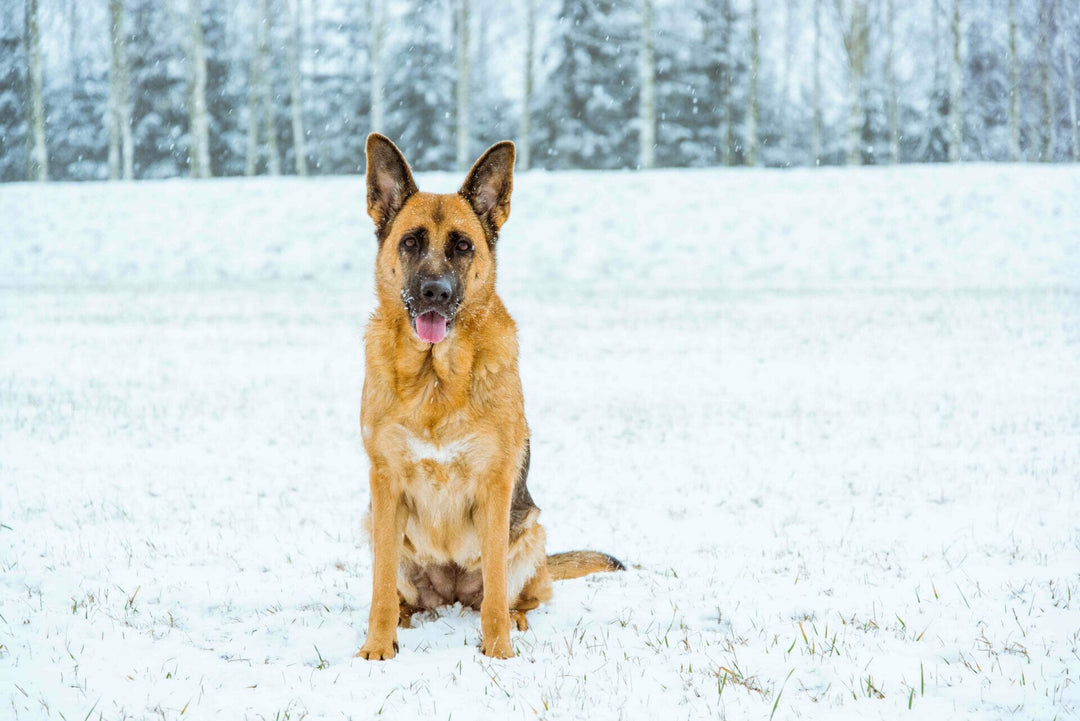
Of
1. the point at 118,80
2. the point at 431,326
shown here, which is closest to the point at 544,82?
the point at 118,80

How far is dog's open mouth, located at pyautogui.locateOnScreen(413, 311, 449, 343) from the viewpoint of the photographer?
3.76 metres

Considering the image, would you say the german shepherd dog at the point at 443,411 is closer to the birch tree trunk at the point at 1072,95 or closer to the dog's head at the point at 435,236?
the dog's head at the point at 435,236

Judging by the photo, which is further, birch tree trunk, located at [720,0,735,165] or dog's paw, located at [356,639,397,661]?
birch tree trunk, located at [720,0,735,165]

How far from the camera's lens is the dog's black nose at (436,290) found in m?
3.67

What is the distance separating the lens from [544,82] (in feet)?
127

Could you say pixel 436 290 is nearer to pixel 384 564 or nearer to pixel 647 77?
pixel 384 564

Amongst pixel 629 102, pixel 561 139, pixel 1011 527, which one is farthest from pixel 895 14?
pixel 1011 527

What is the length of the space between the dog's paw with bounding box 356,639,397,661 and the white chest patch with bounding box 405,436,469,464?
808 mm

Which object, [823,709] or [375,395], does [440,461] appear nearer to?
[375,395]

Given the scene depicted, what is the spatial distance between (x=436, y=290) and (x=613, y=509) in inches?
118

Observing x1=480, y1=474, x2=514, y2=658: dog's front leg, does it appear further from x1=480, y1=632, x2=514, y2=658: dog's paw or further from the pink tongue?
the pink tongue

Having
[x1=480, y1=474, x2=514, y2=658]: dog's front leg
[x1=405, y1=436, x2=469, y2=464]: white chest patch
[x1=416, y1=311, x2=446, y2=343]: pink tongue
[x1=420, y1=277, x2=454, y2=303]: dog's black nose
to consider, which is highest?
[x1=420, y1=277, x2=454, y2=303]: dog's black nose

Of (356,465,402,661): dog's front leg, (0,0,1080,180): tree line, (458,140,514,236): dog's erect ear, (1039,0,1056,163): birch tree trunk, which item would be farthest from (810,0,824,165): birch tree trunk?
(356,465,402,661): dog's front leg

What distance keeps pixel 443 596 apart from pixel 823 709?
1868mm
